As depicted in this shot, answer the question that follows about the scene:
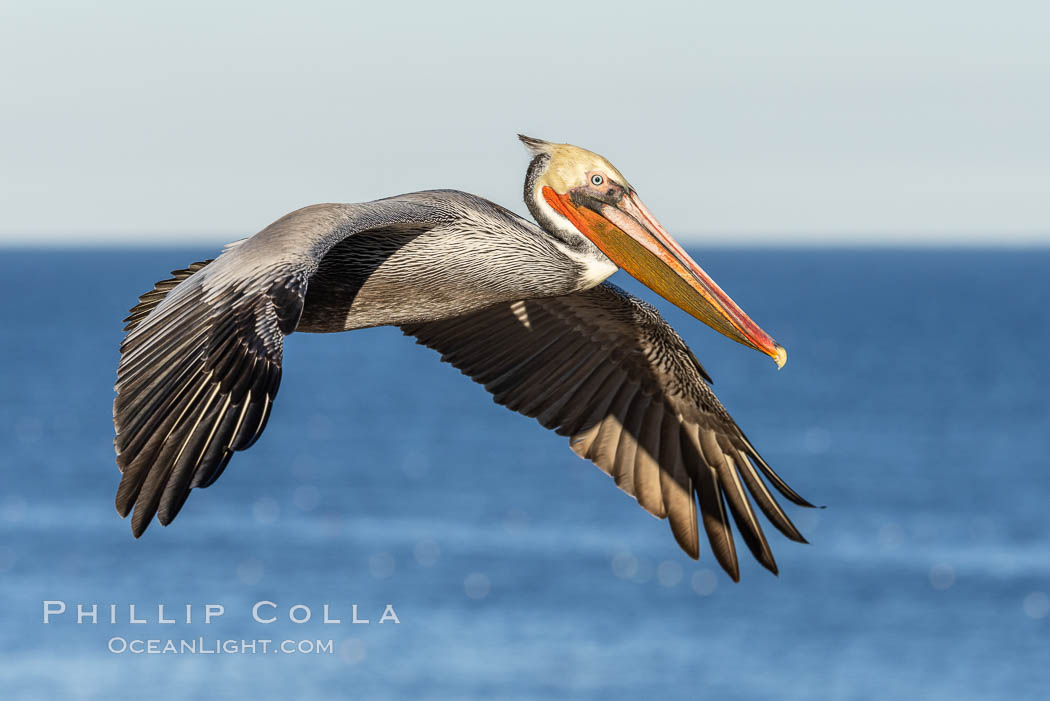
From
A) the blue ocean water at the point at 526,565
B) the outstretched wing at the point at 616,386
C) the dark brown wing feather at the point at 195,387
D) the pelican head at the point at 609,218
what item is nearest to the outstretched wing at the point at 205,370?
the dark brown wing feather at the point at 195,387

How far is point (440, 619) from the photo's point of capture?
205 ft

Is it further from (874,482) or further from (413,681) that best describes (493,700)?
(874,482)

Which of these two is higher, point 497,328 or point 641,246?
point 641,246

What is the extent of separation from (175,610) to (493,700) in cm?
1719

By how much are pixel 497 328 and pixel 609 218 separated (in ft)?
5.08

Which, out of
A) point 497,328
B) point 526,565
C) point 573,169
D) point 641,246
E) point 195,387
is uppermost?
point 573,169

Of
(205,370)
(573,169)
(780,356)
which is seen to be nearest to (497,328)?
(573,169)

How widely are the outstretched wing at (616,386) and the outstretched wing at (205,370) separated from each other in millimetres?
2376

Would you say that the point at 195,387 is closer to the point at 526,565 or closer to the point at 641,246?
the point at 641,246

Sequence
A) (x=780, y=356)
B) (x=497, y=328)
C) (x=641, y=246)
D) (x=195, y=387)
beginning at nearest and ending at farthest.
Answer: (x=195, y=387)
(x=780, y=356)
(x=641, y=246)
(x=497, y=328)

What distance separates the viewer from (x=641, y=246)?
22.4 feet

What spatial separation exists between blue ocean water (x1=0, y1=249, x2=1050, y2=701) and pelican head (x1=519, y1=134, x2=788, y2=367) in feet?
158

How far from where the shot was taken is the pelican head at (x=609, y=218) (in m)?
6.70

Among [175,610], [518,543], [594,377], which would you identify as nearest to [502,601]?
[518,543]
